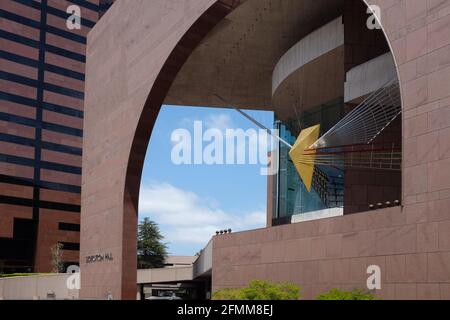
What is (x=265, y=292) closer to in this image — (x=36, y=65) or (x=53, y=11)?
(x=36, y=65)

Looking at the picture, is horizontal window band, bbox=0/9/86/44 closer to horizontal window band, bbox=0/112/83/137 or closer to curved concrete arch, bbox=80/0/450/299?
horizontal window band, bbox=0/112/83/137

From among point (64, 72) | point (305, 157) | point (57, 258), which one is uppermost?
point (64, 72)

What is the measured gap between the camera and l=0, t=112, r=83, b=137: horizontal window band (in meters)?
76.2

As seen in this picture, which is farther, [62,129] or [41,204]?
[62,129]

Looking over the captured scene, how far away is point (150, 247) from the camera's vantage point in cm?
7869

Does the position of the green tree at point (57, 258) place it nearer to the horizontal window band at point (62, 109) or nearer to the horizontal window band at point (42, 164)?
the horizontal window band at point (42, 164)

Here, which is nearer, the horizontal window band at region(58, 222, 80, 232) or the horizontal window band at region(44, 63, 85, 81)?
the horizontal window band at region(58, 222, 80, 232)

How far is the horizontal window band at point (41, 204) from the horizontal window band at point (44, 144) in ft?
21.5

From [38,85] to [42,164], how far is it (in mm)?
9716

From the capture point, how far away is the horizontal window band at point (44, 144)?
75812mm

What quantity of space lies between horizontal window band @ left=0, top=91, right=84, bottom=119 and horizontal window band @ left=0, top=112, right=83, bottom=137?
1.79 m

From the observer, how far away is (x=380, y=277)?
677 inches

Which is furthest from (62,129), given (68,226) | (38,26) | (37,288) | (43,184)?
(37,288)

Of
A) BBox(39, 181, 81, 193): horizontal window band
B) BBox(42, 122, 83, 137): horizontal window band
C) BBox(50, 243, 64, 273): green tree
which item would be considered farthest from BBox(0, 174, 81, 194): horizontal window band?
BBox(50, 243, 64, 273): green tree
